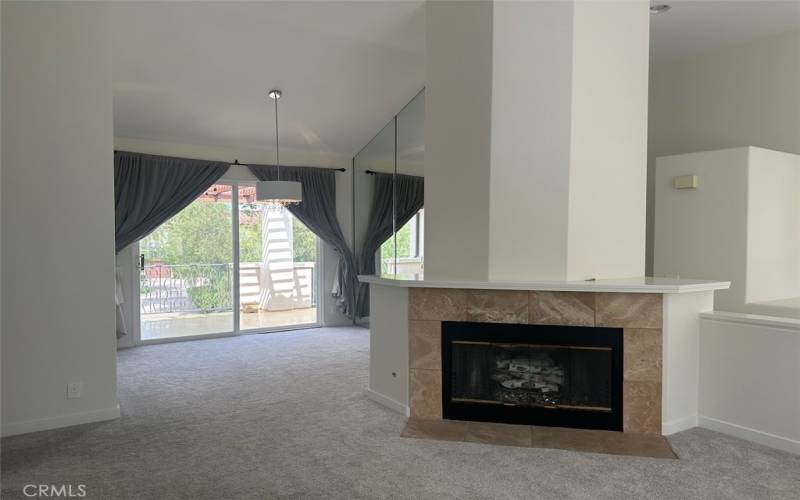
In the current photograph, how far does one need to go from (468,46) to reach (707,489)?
302 centimetres

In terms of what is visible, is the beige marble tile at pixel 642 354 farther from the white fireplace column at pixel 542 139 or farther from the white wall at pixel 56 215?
the white wall at pixel 56 215

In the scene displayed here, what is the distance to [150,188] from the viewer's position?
6.01m

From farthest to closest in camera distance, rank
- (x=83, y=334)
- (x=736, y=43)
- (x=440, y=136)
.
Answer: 1. (x=736, y=43)
2. (x=440, y=136)
3. (x=83, y=334)

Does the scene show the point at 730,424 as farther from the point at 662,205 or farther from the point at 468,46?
the point at 468,46

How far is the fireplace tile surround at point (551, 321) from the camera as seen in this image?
3354 mm

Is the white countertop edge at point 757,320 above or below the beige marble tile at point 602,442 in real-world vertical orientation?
above

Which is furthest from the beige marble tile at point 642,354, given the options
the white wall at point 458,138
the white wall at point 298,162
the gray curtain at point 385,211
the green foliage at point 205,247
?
the green foliage at point 205,247

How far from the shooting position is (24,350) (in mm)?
3398

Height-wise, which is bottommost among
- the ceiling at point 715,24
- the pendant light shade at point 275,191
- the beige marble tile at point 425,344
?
the beige marble tile at point 425,344

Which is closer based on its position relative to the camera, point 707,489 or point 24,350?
point 707,489

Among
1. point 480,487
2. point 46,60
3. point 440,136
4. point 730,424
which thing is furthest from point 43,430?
point 730,424

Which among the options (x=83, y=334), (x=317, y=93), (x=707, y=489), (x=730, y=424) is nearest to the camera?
(x=707, y=489)

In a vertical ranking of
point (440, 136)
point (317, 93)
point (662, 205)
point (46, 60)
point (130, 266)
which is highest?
point (317, 93)

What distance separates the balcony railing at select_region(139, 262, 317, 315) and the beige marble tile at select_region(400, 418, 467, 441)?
152 inches
